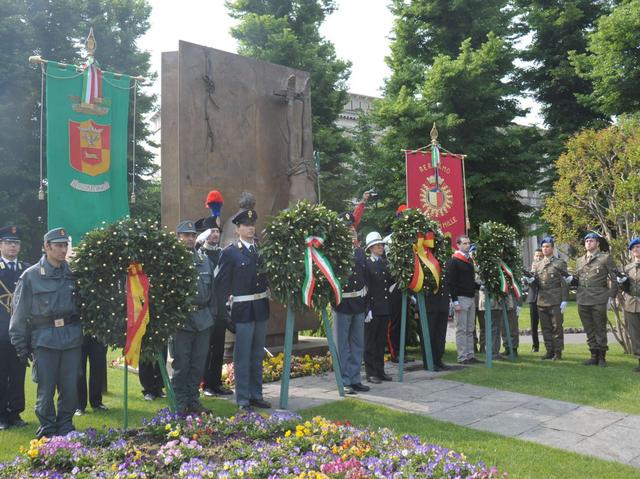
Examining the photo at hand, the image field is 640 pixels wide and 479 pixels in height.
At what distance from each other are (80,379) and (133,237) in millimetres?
2422

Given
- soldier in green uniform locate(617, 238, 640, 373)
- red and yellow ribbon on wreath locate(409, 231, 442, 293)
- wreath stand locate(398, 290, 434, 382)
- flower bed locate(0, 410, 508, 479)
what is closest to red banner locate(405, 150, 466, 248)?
red and yellow ribbon on wreath locate(409, 231, 442, 293)

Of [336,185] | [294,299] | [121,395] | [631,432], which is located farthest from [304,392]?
[336,185]

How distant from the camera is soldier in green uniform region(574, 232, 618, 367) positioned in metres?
10.1

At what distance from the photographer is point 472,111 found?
24641mm

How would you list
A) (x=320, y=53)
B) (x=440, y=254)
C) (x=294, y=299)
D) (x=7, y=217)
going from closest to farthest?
(x=294, y=299) → (x=440, y=254) → (x=7, y=217) → (x=320, y=53)

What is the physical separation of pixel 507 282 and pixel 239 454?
677cm

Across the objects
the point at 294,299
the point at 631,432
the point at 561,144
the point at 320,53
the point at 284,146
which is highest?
the point at 320,53

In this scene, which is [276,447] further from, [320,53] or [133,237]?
→ [320,53]

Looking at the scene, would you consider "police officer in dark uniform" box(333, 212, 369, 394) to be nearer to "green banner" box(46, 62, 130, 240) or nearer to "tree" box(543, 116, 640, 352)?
"green banner" box(46, 62, 130, 240)

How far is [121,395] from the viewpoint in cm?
819

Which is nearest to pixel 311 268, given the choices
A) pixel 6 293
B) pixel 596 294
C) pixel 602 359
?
pixel 6 293

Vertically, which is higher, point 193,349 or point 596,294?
point 596,294

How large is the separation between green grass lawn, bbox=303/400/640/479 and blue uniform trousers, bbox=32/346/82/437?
263 cm

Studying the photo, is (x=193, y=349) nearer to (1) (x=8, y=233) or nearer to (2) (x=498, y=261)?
(1) (x=8, y=233)
